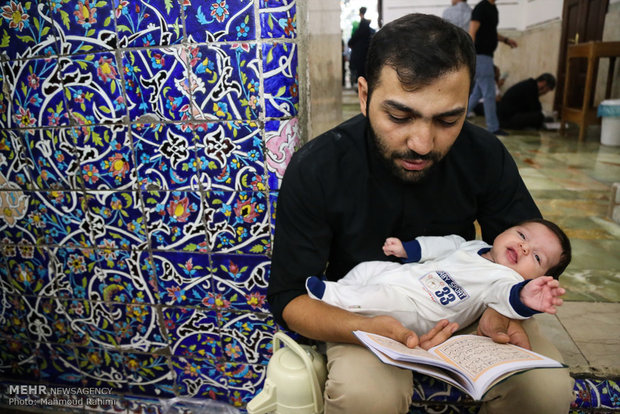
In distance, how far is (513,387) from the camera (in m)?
1.26

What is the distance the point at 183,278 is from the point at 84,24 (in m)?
1.08

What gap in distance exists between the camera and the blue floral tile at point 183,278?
1.84 m

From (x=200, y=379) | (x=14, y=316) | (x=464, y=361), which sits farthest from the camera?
(x=14, y=316)

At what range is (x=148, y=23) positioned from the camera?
1562 mm

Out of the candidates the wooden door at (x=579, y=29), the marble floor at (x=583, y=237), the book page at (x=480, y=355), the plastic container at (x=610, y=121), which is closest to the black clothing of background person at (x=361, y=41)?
the marble floor at (x=583, y=237)

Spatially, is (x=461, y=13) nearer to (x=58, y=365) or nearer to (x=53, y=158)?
(x=53, y=158)

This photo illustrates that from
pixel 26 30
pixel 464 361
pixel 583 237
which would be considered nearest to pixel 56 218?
pixel 26 30

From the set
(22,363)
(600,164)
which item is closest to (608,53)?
(600,164)

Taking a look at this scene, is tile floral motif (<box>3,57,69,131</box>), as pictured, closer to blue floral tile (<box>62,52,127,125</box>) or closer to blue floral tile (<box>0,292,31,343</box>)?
blue floral tile (<box>62,52,127,125</box>)

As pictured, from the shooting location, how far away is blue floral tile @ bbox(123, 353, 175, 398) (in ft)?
6.80

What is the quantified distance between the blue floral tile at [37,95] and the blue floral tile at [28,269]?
1.94 feet

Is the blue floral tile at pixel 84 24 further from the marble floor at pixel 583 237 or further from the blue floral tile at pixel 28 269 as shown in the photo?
the marble floor at pixel 583 237

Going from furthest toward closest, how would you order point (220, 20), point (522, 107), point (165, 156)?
point (522, 107), point (165, 156), point (220, 20)

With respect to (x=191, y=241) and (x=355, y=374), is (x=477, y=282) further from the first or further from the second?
(x=191, y=241)
